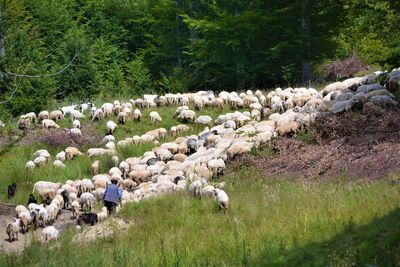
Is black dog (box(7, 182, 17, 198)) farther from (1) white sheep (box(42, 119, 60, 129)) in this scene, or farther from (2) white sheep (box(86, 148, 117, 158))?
(1) white sheep (box(42, 119, 60, 129))

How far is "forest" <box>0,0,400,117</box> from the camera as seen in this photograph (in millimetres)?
26062

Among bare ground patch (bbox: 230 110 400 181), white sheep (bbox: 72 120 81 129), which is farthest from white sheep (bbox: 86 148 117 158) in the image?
bare ground patch (bbox: 230 110 400 181)

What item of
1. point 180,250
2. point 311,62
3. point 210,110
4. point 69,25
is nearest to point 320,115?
point 210,110

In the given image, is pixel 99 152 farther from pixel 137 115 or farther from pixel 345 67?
pixel 345 67

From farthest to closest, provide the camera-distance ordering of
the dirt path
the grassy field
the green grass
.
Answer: the grassy field
the dirt path
the green grass

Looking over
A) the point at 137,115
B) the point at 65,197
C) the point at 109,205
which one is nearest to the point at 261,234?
the point at 109,205

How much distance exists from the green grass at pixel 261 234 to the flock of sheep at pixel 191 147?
3.47 feet

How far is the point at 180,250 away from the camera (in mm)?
9250

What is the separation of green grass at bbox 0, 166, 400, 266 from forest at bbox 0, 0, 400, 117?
20.6 ft

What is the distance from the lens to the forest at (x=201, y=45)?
26.1 m

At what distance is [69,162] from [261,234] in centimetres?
1182

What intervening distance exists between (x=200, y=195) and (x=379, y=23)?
11.6 m

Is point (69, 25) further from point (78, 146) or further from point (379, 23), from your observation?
point (379, 23)

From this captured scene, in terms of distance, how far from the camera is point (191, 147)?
19.5 m
